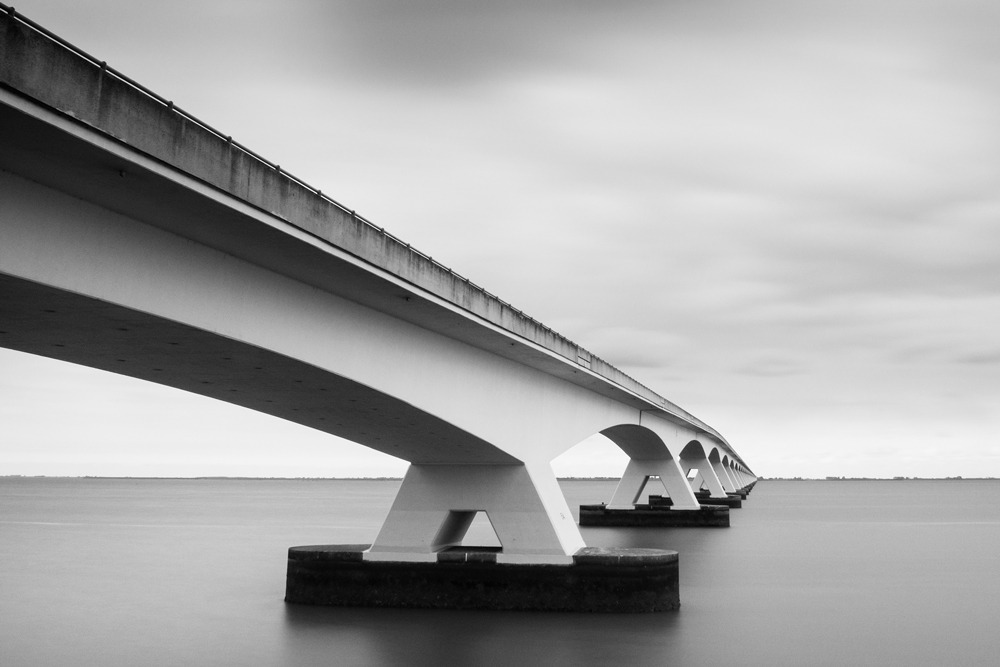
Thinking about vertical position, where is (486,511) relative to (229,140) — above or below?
below

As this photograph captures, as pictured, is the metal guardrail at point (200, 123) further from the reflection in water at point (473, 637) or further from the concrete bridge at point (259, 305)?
the reflection in water at point (473, 637)

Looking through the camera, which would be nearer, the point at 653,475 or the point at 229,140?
the point at 229,140

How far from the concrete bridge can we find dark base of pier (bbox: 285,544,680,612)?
0.54 metres

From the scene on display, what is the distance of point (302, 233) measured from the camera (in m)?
14.1

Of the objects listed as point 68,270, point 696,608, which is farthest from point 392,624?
point 68,270

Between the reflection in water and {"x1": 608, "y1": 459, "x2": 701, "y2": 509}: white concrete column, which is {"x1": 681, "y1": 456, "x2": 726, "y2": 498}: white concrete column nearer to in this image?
{"x1": 608, "y1": 459, "x2": 701, "y2": 509}: white concrete column

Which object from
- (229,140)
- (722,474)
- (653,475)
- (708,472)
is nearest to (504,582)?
(229,140)

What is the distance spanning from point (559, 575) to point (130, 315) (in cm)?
1290

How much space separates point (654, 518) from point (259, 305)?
157 ft

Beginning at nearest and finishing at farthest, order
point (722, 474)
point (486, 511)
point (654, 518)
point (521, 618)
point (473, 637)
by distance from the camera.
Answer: point (473, 637), point (521, 618), point (486, 511), point (654, 518), point (722, 474)

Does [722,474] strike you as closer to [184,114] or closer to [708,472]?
[708,472]

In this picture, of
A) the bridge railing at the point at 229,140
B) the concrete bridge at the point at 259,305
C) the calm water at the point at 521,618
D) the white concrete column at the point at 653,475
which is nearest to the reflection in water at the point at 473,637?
the calm water at the point at 521,618

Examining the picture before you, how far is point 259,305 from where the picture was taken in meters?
15.0

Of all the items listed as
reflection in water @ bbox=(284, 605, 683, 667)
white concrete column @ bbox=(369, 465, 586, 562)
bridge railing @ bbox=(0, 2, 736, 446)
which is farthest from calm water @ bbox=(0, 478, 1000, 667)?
bridge railing @ bbox=(0, 2, 736, 446)
